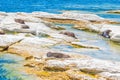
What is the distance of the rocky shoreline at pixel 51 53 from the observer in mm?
30188

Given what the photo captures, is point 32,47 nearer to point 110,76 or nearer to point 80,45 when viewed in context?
point 80,45

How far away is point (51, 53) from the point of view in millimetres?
35531

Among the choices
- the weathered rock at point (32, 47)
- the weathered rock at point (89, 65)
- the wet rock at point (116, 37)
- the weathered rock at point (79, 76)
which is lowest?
the weathered rock at point (79, 76)

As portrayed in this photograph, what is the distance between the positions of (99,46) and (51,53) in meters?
10.2

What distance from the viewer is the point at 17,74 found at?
30625mm

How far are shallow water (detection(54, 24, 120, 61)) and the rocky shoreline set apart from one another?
1.01 metres

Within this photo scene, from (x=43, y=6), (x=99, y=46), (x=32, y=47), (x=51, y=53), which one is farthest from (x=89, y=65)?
(x=43, y=6)

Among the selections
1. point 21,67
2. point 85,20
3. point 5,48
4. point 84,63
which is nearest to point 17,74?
A: point 21,67

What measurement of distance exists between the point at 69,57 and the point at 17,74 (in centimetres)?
617

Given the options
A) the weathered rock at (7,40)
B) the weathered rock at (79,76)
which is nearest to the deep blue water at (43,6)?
the weathered rock at (7,40)

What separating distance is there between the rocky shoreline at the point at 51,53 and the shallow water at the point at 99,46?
1.01 m

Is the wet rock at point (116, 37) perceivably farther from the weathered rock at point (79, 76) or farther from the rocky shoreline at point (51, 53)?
the weathered rock at point (79, 76)

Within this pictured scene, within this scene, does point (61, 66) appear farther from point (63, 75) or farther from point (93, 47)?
point (93, 47)

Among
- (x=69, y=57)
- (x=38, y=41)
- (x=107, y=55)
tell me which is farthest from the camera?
(x=38, y=41)
